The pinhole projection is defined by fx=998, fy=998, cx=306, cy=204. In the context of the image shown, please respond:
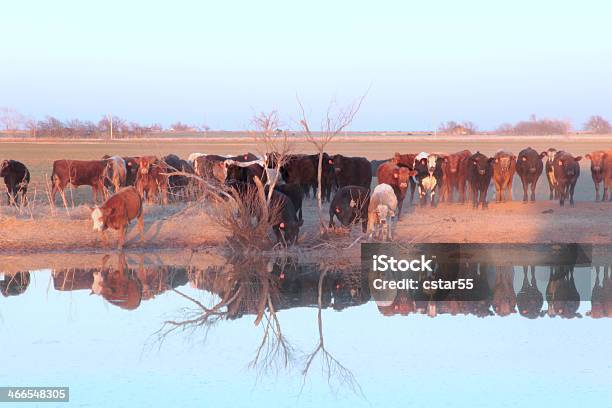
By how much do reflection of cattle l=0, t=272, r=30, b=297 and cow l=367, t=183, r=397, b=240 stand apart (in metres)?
5.25

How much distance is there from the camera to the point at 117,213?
14750 mm

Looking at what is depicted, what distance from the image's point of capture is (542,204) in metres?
20.5

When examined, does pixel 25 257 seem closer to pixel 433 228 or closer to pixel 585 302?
pixel 433 228

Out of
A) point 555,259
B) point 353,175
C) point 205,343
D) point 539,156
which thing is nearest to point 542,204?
point 539,156

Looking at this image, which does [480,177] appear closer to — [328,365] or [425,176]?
[425,176]

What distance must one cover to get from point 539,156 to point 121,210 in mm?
10919

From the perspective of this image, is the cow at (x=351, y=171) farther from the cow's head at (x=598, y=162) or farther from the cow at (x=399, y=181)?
the cow's head at (x=598, y=162)

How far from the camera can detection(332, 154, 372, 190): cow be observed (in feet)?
72.0

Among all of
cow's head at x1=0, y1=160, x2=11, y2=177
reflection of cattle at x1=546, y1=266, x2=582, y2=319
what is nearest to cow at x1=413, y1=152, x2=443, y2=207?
reflection of cattle at x1=546, y1=266, x2=582, y2=319

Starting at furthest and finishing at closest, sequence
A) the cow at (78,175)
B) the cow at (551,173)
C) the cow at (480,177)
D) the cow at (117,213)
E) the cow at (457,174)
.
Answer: the cow at (78,175) < the cow at (457,174) < the cow at (551,173) < the cow at (480,177) < the cow at (117,213)

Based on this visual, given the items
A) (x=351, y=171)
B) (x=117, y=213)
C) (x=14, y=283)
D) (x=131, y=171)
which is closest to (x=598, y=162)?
(x=351, y=171)

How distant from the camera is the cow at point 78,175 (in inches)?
869

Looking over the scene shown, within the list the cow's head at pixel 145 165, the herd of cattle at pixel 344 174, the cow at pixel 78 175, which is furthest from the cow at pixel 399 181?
the cow at pixel 78 175

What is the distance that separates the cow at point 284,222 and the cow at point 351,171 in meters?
6.59
